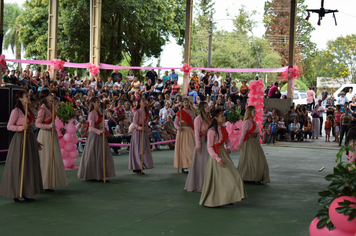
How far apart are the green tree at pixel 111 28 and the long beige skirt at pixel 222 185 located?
2448 centimetres

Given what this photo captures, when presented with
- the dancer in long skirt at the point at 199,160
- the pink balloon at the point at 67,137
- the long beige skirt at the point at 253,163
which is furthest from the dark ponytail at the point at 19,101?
the long beige skirt at the point at 253,163

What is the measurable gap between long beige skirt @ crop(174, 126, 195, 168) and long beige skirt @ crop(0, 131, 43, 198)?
420cm

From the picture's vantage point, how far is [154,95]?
70.2 ft

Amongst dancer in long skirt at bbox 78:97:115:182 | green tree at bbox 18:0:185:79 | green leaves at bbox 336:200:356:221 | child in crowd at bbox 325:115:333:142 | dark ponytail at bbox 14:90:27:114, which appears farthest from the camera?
green tree at bbox 18:0:185:79

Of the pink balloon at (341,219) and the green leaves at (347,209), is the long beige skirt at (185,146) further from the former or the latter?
the green leaves at (347,209)

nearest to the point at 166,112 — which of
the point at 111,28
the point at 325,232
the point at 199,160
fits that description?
the point at 199,160

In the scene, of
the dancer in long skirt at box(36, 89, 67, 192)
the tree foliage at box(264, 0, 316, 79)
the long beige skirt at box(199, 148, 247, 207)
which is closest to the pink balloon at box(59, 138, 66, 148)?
the dancer in long skirt at box(36, 89, 67, 192)

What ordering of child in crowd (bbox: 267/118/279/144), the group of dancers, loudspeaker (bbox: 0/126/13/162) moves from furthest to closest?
child in crowd (bbox: 267/118/279/144) → loudspeaker (bbox: 0/126/13/162) → the group of dancers

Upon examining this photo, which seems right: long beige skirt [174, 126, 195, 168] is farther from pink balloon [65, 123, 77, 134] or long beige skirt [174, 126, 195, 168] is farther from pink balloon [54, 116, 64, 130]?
pink balloon [54, 116, 64, 130]

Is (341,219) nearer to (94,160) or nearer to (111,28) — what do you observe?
(94,160)

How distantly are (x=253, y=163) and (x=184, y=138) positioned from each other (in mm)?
2135

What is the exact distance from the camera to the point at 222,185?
7.29 m

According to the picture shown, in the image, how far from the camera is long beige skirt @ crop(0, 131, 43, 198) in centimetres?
747

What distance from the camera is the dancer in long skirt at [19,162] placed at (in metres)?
7.48
